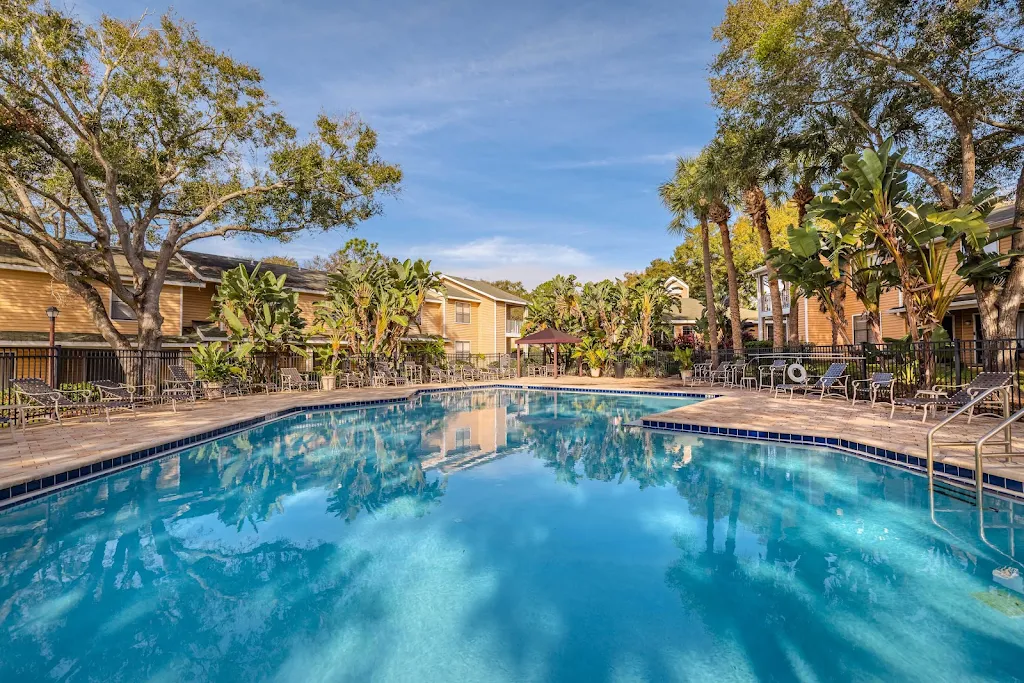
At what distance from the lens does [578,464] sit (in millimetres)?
8883

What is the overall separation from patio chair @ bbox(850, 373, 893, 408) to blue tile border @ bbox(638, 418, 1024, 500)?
4094 mm

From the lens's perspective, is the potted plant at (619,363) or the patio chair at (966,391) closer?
the patio chair at (966,391)

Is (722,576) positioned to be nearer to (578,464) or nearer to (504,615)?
(504,615)

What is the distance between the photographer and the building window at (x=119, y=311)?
1973 centimetres

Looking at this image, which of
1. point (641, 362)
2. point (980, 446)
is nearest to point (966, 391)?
point (980, 446)

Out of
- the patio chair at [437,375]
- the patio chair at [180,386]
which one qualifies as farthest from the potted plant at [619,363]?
the patio chair at [180,386]

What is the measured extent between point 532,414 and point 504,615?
11265 mm

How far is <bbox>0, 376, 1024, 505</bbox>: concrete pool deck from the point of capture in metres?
7.01

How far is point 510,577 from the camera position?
4.55 m

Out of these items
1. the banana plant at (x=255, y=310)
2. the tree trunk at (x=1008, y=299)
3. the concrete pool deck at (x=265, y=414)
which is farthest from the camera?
the banana plant at (x=255, y=310)

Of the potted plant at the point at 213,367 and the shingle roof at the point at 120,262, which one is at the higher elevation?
the shingle roof at the point at 120,262

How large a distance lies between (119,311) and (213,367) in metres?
7.13

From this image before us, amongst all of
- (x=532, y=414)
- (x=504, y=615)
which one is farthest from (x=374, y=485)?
(x=532, y=414)

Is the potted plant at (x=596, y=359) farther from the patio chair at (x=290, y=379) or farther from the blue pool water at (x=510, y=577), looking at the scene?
the blue pool water at (x=510, y=577)
